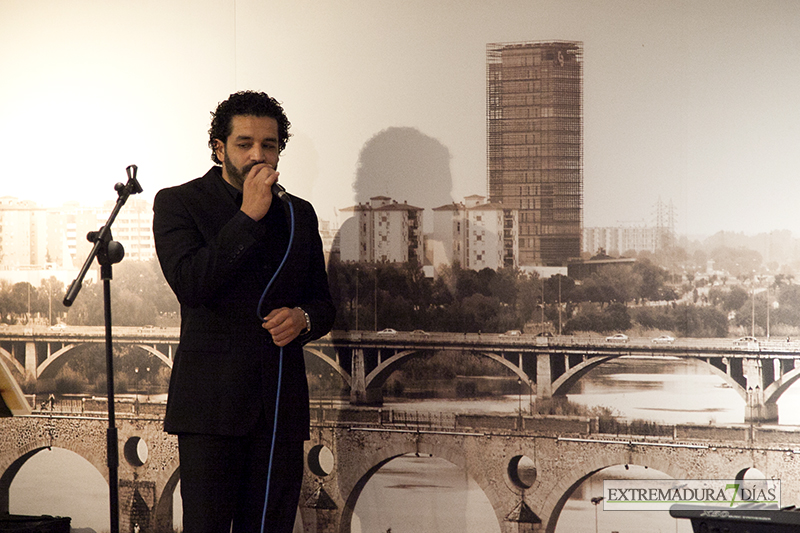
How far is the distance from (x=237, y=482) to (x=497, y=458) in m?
1.18

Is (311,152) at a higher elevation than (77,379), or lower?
higher

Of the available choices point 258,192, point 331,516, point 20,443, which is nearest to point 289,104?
point 258,192

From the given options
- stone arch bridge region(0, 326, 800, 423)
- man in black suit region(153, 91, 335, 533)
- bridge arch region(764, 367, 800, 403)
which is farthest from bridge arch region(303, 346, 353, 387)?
bridge arch region(764, 367, 800, 403)

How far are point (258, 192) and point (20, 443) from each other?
88.5 inches

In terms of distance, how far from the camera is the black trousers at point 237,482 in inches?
82.8

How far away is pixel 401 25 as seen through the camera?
306cm

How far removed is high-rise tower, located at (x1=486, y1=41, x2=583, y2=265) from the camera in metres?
2.91

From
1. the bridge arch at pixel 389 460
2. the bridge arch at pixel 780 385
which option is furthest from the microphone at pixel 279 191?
the bridge arch at pixel 780 385

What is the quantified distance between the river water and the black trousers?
0.85 meters

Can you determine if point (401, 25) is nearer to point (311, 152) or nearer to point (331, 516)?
point (311, 152)

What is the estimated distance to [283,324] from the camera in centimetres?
217

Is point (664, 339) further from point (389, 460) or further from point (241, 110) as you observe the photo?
point (241, 110)

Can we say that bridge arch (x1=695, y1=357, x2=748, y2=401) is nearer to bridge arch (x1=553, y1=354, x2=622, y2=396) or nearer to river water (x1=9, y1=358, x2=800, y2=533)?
river water (x1=9, y1=358, x2=800, y2=533)

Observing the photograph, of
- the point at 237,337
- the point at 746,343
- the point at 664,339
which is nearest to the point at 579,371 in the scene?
the point at 664,339
